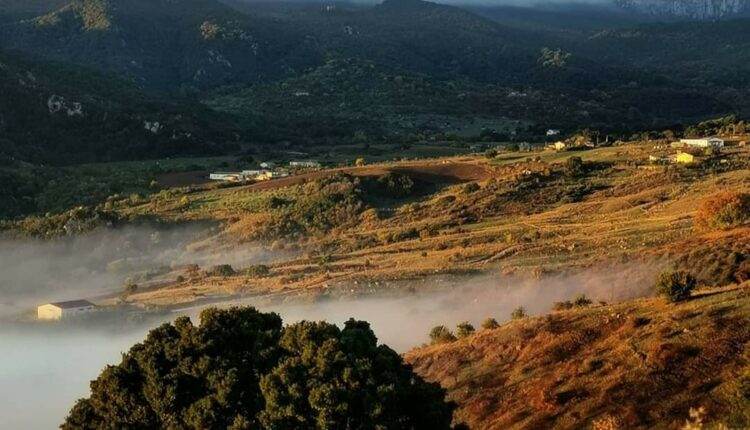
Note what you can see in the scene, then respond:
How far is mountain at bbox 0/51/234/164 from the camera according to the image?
9825 centimetres

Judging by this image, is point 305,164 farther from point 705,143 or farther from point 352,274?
point 352,274

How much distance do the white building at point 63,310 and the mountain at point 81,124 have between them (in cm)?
5051

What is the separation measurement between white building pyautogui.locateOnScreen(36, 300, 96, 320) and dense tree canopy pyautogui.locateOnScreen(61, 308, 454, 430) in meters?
26.9

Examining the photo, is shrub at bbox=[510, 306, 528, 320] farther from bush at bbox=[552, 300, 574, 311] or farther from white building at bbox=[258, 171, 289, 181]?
Answer: white building at bbox=[258, 171, 289, 181]

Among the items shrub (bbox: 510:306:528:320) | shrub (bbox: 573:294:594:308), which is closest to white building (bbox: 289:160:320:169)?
shrub (bbox: 510:306:528:320)

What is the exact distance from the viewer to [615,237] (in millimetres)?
37281

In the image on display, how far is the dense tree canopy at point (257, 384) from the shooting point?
14.7 meters

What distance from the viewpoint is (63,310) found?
42.1m

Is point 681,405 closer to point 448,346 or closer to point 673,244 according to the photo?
point 448,346

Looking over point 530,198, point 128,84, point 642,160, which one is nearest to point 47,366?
point 530,198

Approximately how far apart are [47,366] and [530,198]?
1059 inches

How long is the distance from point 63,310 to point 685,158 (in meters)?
34.8

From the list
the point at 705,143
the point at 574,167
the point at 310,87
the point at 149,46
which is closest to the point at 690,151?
the point at 705,143

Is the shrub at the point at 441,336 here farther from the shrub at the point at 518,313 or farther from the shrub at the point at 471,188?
the shrub at the point at 471,188
